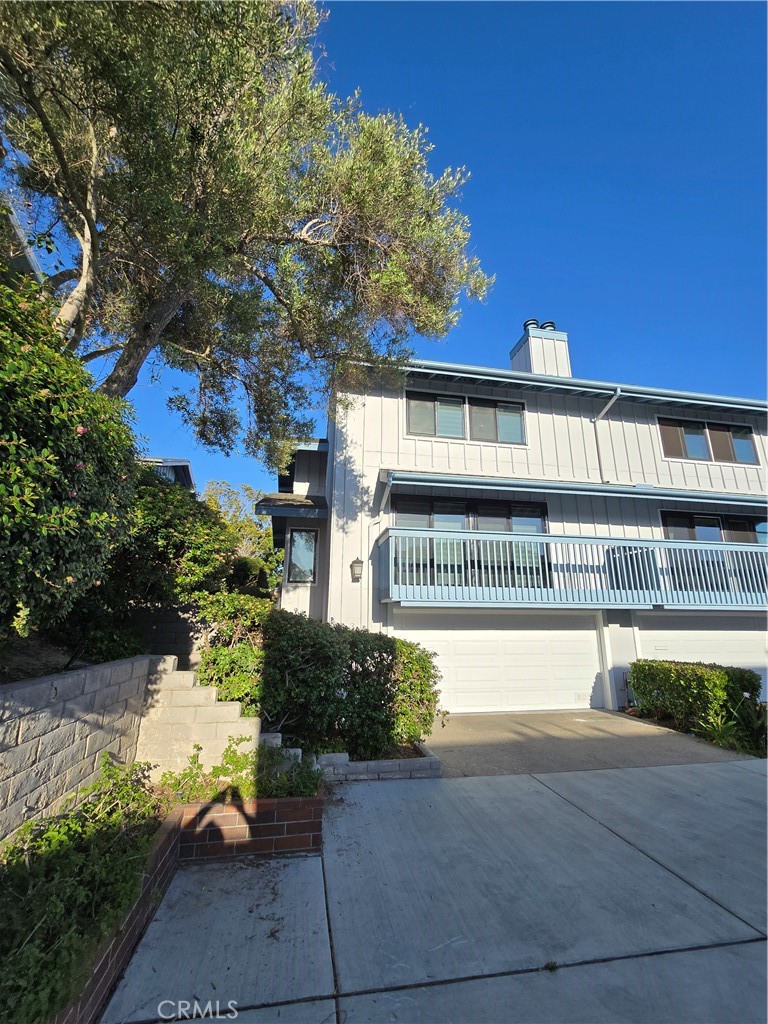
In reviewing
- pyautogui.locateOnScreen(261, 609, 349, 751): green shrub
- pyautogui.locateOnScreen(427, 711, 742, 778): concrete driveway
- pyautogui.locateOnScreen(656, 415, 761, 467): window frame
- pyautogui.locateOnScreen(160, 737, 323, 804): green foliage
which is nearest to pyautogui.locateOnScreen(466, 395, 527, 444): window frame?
pyautogui.locateOnScreen(656, 415, 761, 467): window frame

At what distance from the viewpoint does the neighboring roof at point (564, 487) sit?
9.00m

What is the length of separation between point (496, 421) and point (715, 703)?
683cm

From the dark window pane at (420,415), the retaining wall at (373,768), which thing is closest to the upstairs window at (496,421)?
the dark window pane at (420,415)

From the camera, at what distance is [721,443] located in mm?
11820

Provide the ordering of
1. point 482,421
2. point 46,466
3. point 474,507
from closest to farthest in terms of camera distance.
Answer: point 46,466
point 474,507
point 482,421

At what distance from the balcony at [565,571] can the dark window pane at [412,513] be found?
809 mm

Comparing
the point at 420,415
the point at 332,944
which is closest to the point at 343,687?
the point at 332,944

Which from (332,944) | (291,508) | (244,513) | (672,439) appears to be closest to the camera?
(332,944)

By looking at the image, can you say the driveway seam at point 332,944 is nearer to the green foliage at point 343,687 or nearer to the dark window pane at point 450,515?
the green foliage at point 343,687

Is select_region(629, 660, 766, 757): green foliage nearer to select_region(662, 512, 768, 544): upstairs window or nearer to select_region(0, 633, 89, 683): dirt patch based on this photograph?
select_region(662, 512, 768, 544): upstairs window

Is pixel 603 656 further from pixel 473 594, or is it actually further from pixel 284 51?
pixel 284 51

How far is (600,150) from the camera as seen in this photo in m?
7.39

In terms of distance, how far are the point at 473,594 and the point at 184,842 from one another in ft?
20.2

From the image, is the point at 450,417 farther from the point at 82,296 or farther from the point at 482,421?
the point at 82,296
